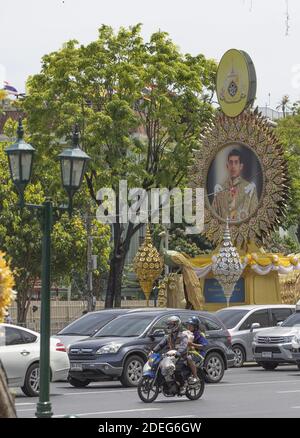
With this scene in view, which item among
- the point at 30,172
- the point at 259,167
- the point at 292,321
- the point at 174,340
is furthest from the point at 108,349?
the point at 259,167

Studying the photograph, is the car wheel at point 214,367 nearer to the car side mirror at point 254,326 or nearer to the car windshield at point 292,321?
the car side mirror at point 254,326

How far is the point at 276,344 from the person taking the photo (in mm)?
26891

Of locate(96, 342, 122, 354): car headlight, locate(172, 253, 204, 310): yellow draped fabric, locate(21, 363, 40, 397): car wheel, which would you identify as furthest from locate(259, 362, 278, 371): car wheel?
locate(172, 253, 204, 310): yellow draped fabric

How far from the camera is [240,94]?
4266 cm

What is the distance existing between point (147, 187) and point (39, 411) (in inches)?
1217

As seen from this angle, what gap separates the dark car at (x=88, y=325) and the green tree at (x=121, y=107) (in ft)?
55.1

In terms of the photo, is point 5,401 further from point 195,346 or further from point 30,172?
point 195,346

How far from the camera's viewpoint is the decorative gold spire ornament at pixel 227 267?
1610 inches

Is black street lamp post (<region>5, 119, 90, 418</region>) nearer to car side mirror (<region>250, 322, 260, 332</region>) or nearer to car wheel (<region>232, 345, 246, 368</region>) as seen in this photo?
car side mirror (<region>250, 322, 260, 332</region>)

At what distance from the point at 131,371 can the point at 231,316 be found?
812cm

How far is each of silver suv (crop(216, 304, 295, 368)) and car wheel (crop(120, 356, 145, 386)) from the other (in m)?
6.71

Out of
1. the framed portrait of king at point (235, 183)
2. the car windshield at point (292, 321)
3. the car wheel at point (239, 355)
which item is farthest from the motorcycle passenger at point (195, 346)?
the framed portrait of king at point (235, 183)
